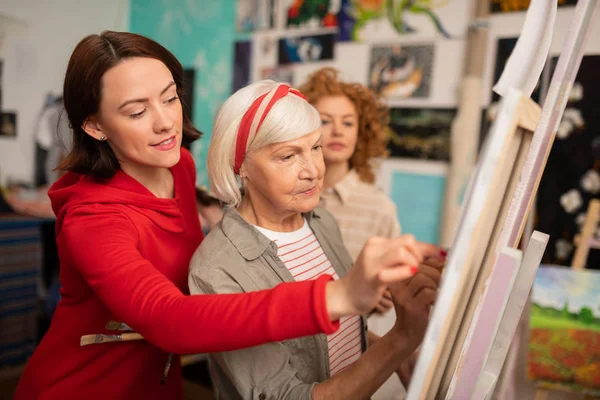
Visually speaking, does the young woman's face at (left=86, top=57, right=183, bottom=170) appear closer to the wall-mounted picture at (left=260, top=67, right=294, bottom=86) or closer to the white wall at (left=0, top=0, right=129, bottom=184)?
the wall-mounted picture at (left=260, top=67, right=294, bottom=86)

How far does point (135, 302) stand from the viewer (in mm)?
837

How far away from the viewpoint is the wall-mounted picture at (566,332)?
2023 mm

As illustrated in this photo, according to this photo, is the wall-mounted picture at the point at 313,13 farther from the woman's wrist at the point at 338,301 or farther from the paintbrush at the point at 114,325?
the woman's wrist at the point at 338,301

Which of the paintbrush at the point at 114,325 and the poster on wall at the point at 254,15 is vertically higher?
the poster on wall at the point at 254,15

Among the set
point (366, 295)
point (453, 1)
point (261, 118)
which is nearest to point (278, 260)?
point (261, 118)

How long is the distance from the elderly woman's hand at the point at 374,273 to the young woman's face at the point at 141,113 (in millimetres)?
615

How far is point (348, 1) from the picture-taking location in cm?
297

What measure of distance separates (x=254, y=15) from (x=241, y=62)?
329 mm

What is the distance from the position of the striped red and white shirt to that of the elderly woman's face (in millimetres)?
93

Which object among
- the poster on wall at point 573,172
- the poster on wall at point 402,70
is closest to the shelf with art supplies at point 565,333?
the poster on wall at point 573,172

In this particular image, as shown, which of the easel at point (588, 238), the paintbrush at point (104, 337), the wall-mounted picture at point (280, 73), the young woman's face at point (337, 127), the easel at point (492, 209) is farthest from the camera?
the wall-mounted picture at point (280, 73)

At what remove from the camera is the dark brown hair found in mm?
1070

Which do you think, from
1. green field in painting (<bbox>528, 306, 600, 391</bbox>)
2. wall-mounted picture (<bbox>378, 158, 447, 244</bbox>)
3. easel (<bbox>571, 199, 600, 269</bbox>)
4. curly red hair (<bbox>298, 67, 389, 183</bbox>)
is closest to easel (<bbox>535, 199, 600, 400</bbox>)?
easel (<bbox>571, 199, 600, 269</bbox>)

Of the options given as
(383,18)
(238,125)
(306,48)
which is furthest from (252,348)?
(306,48)
